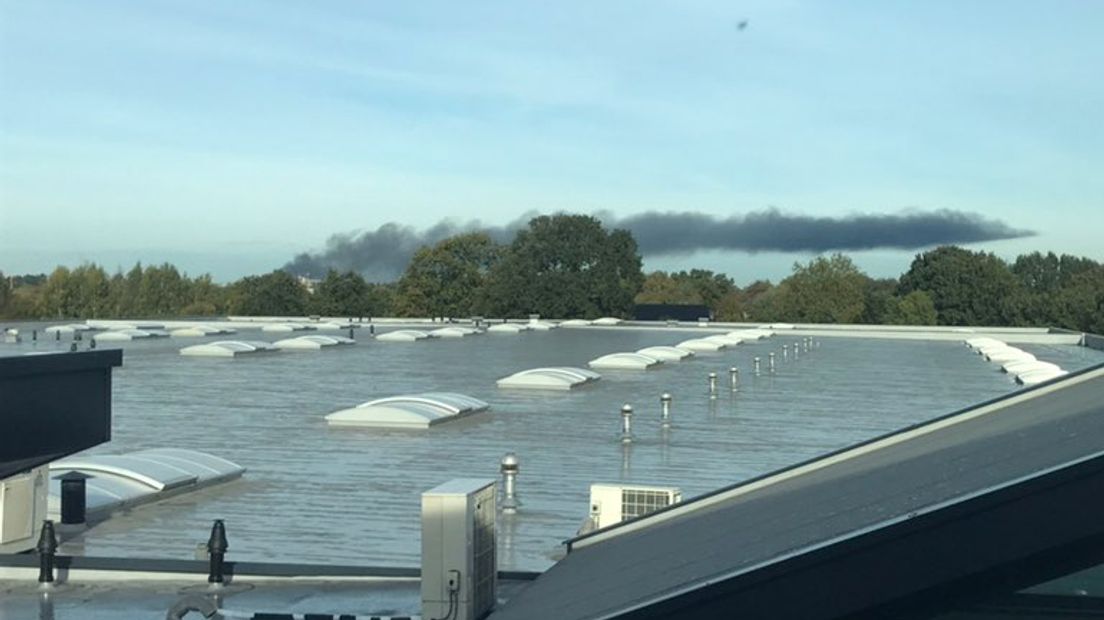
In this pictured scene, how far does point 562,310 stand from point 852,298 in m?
24.7

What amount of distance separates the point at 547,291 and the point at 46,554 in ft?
344

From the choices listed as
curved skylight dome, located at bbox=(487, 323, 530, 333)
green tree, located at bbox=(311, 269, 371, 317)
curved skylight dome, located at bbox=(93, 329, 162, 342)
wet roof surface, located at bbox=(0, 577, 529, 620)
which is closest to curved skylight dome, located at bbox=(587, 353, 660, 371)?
curved skylight dome, located at bbox=(93, 329, 162, 342)

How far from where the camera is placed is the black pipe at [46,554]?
1127 centimetres

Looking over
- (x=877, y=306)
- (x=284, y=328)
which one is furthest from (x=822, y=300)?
(x=284, y=328)

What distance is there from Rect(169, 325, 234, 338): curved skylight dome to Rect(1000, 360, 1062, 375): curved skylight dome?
36088 mm

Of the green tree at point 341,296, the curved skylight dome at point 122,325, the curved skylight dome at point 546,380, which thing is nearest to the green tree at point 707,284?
the green tree at point 341,296

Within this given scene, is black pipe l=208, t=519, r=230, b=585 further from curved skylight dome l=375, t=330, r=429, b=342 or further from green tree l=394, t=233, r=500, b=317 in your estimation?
green tree l=394, t=233, r=500, b=317

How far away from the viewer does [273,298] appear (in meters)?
113

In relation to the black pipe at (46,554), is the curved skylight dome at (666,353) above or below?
above

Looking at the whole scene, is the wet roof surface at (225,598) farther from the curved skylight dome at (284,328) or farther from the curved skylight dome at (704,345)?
the curved skylight dome at (284,328)

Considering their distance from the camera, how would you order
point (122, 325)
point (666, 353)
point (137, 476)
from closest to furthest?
1. point (137, 476)
2. point (666, 353)
3. point (122, 325)

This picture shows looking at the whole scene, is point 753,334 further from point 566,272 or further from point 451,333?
point 566,272

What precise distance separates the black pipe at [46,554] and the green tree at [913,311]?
353ft

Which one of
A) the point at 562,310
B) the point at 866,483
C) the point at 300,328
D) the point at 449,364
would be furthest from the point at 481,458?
the point at 562,310
